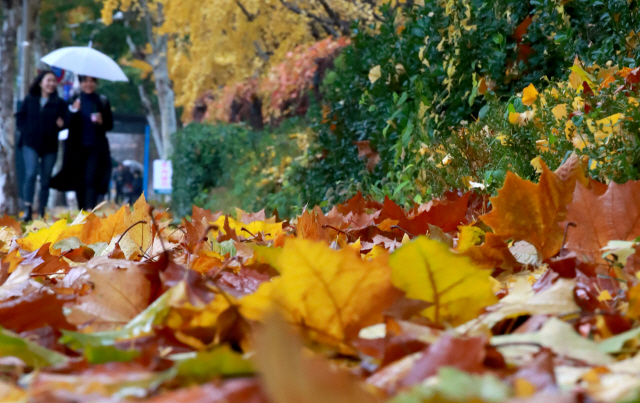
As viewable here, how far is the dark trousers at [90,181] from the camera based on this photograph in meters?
8.39

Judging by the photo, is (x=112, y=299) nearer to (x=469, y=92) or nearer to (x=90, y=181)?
(x=469, y=92)

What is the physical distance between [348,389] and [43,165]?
933cm

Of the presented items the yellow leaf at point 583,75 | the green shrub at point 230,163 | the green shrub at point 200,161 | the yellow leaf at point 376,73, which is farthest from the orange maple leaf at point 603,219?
the green shrub at point 200,161

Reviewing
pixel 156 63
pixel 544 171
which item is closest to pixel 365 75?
pixel 544 171

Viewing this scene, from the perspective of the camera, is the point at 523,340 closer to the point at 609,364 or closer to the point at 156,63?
the point at 609,364

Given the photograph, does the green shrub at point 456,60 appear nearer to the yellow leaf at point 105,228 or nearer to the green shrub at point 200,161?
the yellow leaf at point 105,228

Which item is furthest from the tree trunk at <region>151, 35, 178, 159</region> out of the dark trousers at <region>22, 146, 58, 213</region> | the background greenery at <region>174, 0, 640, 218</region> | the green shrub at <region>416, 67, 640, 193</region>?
the green shrub at <region>416, 67, 640, 193</region>

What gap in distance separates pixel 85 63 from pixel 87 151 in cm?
271

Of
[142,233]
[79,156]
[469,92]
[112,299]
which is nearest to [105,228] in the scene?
[142,233]

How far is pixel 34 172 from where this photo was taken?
29.0 feet

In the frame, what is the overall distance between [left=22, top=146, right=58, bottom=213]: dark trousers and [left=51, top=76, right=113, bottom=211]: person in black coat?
0.59 ft

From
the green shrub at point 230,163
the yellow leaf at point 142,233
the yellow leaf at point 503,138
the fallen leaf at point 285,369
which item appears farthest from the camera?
the green shrub at point 230,163

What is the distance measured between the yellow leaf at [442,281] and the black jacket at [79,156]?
8236 millimetres

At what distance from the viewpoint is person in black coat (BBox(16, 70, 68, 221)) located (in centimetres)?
873
